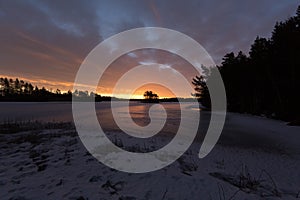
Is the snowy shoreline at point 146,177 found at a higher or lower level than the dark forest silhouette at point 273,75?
lower

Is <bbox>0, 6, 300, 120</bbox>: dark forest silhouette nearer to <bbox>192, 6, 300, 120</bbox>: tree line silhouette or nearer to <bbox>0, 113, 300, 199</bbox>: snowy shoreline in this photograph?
<bbox>192, 6, 300, 120</bbox>: tree line silhouette

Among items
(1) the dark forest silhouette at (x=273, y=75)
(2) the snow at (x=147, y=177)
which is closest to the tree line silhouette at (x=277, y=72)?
(1) the dark forest silhouette at (x=273, y=75)

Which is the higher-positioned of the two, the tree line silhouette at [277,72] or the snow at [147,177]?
the tree line silhouette at [277,72]

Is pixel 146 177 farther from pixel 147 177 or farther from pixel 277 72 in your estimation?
pixel 277 72

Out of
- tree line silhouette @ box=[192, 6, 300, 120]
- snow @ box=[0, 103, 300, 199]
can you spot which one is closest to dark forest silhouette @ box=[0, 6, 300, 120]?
tree line silhouette @ box=[192, 6, 300, 120]

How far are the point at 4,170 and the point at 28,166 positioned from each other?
78 centimetres

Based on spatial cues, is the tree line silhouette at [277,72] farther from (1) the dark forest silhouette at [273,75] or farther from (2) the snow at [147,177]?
(2) the snow at [147,177]

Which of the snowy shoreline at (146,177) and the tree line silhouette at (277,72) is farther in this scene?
the tree line silhouette at (277,72)

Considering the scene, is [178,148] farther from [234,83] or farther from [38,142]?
[234,83]

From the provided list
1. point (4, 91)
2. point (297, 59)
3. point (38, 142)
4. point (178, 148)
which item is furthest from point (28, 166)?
point (4, 91)

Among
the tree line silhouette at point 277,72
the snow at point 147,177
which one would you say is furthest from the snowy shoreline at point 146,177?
the tree line silhouette at point 277,72

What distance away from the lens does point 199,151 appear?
10156mm

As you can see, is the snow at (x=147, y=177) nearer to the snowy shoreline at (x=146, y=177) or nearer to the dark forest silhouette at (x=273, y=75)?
the snowy shoreline at (x=146, y=177)

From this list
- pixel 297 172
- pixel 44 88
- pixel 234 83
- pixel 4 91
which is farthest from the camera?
pixel 44 88
